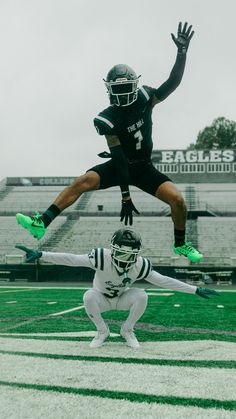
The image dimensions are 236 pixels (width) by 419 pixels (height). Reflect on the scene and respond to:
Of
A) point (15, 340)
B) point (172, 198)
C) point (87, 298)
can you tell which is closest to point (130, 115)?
point (172, 198)

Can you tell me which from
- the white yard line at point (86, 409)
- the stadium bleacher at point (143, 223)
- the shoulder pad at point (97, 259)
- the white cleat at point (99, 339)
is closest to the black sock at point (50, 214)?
the shoulder pad at point (97, 259)

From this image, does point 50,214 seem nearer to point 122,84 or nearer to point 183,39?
point 122,84

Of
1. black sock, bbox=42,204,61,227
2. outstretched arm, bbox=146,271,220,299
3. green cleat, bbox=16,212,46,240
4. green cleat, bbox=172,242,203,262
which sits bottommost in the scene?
outstretched arm, bbox=146,271,220,299

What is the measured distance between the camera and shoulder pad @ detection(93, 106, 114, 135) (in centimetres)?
421

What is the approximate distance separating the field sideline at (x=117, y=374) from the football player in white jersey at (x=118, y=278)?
31 cm

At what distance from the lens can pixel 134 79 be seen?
416cm

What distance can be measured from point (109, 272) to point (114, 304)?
0.52 metres

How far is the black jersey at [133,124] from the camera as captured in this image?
425 centimetres

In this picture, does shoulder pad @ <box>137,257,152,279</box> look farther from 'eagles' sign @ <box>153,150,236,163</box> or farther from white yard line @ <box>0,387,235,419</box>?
'eagles' sign @ <box>153,150,236,163</box>

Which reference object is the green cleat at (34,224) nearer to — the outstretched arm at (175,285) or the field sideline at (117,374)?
the field sideline at (117,374)

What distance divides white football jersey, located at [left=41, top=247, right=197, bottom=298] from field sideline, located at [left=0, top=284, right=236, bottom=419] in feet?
2.04

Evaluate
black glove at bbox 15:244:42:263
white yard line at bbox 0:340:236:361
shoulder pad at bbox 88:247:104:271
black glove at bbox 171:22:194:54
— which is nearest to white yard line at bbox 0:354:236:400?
white yard line at bbox 0:340:236:361

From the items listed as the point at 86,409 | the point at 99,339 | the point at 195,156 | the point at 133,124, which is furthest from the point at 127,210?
the point at 195,156

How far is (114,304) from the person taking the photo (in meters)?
5.44
